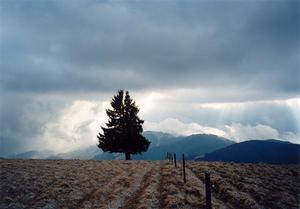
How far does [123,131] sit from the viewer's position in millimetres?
68938

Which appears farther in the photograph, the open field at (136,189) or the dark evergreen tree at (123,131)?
the dark evergreen tree at (123,131)

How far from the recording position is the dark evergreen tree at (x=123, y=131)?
6856 cm

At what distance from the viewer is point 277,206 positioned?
81.7 feet

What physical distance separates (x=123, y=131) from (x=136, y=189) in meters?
40.1

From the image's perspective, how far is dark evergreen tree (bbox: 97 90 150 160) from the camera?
68562 millimetres

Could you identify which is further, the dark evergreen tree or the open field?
the dark evergreen tree

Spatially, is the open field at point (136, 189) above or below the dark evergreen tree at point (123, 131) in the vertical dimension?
below

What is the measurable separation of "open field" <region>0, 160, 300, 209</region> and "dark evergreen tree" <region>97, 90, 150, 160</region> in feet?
98.3

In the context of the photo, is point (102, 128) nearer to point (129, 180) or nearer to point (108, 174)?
point (108, 174)

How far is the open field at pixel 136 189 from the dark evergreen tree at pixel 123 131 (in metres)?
30.0

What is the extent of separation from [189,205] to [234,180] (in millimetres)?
11208

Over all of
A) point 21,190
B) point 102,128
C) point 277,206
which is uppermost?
point 102,128

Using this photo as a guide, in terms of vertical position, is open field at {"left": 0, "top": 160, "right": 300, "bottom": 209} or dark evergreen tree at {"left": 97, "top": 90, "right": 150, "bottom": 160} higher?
dark evergreen tree at {"left": 97, "top": 90, "right": 150, "bottom": 160}

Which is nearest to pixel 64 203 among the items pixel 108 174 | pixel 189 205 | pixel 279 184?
pixel 189 205
